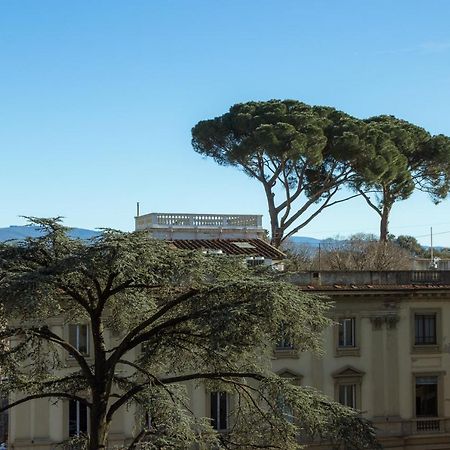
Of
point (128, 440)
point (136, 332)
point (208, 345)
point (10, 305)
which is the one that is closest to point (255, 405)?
point (208, 345)

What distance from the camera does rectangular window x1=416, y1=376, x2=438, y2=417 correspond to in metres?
32.1

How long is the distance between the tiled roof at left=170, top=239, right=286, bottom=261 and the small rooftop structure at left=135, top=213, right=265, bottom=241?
1161 millimetres

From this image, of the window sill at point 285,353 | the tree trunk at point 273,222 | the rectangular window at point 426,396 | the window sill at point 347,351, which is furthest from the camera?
the tree trunk at point 273,222

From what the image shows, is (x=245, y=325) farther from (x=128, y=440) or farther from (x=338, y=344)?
(x=338, y=344)

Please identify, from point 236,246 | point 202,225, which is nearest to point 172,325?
point 236,246

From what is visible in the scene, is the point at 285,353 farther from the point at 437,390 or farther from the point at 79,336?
the point at 79,336

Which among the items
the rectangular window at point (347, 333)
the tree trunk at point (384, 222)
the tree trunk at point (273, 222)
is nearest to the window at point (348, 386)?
the rectangular window at point (347, 333)

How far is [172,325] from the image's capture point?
1567 centimetres

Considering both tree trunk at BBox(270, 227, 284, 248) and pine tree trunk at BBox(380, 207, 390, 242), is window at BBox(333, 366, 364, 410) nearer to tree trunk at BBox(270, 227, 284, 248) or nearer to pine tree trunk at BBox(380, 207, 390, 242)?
tree trunk at BBox(270, 227, 284, 248)

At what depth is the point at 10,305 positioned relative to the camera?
13.8 meters

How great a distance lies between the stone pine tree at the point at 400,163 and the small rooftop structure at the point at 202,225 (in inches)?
294

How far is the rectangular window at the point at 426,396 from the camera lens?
3206cm

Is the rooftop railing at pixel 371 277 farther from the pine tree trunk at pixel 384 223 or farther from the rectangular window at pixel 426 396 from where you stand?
the pine tree trunk at pixel 384 223

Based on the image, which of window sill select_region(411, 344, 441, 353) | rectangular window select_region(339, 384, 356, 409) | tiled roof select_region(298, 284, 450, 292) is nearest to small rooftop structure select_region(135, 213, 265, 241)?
tiled roof select_region(298, 284, 450, 292)
